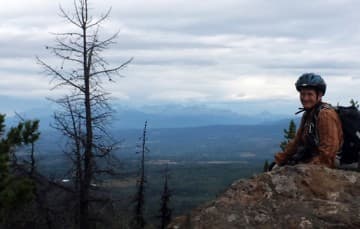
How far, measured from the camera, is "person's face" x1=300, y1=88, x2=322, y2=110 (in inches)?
265

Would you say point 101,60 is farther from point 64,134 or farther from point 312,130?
point 312,130

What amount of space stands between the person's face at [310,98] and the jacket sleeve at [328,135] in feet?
0.89

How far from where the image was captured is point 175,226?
5.84m

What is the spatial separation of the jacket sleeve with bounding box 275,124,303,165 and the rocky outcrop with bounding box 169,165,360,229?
0.65m

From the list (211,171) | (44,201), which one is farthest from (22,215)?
(211,171)

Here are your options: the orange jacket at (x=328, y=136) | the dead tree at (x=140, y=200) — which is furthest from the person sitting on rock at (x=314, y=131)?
the dead tree at (x=140, y=200)

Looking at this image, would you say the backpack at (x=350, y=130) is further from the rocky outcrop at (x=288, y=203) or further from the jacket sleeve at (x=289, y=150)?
the jacket sleeve at (x=289, y=150)

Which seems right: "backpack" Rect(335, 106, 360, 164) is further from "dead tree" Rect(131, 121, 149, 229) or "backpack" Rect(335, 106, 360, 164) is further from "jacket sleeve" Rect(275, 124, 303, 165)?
"dead tree" Rect(131, 121, 149, 229)

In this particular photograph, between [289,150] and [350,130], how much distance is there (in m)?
0.83

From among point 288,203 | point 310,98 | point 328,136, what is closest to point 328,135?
point 328,136

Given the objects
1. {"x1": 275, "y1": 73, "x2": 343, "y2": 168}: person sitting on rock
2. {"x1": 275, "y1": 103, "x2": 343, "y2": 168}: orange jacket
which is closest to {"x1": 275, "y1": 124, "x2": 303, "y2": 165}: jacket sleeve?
{"x1": 275, "y1": 73, "x2": 343, "y2": 168}: person sitting on rock

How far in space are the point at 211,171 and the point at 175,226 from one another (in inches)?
6602

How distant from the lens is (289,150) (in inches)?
279

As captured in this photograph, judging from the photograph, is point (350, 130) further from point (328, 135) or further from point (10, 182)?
point (10, 182)
